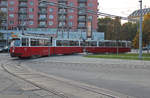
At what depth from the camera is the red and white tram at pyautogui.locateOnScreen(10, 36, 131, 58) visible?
23.2 meters

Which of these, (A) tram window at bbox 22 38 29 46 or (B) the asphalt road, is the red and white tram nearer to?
(A) tram window at bbox 22 38 29 46

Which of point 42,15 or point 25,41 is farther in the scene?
point 42,15

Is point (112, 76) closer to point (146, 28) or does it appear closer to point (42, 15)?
point (146, 28)

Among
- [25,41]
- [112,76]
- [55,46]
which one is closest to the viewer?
[112,76]

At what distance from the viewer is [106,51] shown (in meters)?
41.2

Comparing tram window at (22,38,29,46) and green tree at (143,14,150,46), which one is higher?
green tree at (143,14,150,46)

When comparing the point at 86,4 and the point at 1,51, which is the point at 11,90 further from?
the point at 86,4

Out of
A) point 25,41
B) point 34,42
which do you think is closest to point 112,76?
point 25,41

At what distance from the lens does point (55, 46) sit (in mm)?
31484

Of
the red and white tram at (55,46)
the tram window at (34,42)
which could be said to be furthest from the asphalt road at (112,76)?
the tram window at (34,42)

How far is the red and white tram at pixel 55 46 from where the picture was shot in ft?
76.2

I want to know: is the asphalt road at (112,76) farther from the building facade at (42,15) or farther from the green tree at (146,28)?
the building facade at (42,15)

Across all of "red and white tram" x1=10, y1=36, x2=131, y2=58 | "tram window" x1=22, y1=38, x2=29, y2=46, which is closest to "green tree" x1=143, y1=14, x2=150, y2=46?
"red and white tram" x1=10, y1=36, x2=131, y2=58

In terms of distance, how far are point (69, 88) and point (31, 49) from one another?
57.0ft
